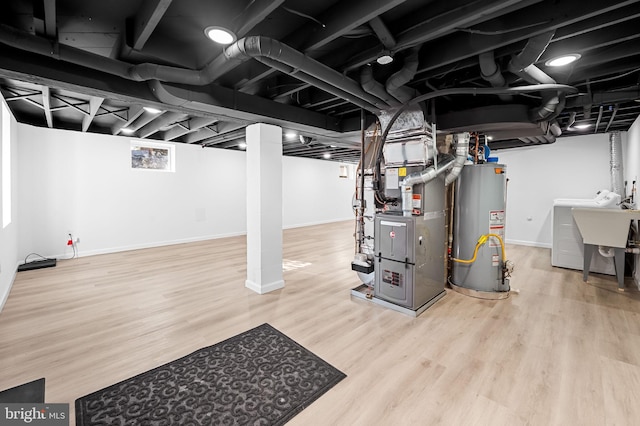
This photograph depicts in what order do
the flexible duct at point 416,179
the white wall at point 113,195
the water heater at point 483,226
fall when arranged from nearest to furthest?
1. the flexible duct at point 416,179
2. the water heater at point 483,226
3. the white wall at point 113,195

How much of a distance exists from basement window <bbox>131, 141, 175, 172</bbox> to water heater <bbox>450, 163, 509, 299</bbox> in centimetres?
653

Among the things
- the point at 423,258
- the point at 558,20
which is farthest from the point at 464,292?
the point at 558,20

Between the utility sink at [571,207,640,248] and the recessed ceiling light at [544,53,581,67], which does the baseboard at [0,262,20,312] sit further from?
the utility sink at [571,207,640,248]

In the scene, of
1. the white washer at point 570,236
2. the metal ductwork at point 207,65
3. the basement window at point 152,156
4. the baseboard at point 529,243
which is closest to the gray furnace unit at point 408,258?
the metal ductwork at point 207,65

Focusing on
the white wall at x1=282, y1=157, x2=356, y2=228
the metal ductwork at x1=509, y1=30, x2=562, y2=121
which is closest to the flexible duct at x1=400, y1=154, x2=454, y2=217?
the metal ductwork at x1=509, y1=30, x2=562, y2=121

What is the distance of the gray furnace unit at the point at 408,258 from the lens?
3.08 metres

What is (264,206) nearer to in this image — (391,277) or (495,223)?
(391,277)

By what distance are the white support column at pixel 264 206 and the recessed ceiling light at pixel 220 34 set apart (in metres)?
1.74

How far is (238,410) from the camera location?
5.81 feet

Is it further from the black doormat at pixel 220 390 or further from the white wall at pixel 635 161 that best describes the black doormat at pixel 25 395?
the white wall at pixel 635 161

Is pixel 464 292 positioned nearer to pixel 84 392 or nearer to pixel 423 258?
pixel 423 258

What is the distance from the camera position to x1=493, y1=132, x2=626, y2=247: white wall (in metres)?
5.69

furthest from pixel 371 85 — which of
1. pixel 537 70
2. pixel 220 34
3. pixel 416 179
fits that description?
pixel 537 70

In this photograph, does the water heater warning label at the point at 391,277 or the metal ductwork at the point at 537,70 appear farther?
the water heater warning label at the point at 391,277
